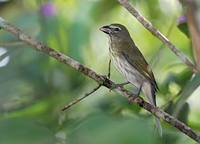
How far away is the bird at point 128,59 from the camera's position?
6.49 feet

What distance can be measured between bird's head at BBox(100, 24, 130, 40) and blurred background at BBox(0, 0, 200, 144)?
0.12 ft

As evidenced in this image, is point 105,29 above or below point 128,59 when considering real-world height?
above

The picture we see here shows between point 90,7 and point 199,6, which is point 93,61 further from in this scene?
point 199,6

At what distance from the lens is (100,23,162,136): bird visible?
1.98 meters

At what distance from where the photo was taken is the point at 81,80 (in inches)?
66.5

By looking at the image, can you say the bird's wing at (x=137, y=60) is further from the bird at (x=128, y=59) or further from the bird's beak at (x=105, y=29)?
the bird's beak at (x=105, y=29)

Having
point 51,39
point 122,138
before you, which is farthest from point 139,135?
point 51,39

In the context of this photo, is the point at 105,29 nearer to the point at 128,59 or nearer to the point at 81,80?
the point at 128,59

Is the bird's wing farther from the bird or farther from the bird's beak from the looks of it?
the bird's beak

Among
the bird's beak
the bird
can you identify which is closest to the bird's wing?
the bird

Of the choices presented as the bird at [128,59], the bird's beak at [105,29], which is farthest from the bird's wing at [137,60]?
the bird's beak at [105,29]

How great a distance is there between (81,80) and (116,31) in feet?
1.80

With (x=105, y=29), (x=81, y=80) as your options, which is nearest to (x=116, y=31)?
(x=105, y=29)

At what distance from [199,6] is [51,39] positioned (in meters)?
0.63
